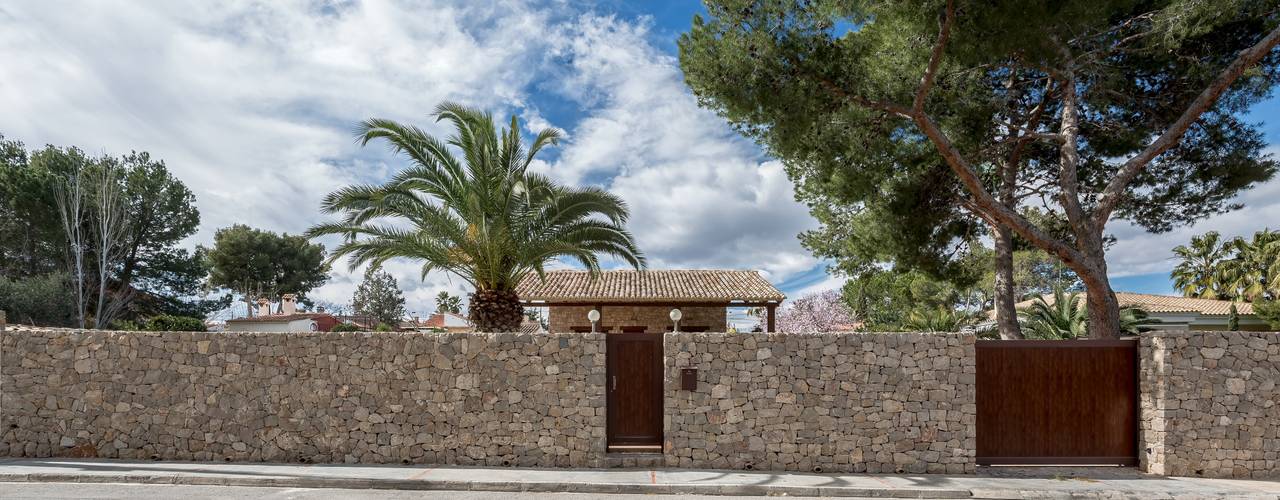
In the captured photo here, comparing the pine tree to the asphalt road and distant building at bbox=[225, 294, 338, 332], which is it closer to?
distant building at bbox=[225, 294, 338, 332]

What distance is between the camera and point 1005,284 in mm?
14781

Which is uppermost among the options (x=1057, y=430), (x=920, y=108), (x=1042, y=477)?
(x=920, y=108)

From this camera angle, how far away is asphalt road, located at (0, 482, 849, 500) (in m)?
7.43

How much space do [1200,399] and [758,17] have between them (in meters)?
8.03

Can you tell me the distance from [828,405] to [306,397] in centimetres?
715

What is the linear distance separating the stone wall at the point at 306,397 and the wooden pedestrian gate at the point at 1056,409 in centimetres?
535

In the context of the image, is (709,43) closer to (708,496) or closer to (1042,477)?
(708,496)

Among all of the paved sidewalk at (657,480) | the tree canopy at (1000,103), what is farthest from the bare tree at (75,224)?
the tree canopy at (1000,103)

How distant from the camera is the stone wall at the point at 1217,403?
852 centimetres

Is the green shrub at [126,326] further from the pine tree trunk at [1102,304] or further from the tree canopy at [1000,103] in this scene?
the pine tree trunk at [1102,304]

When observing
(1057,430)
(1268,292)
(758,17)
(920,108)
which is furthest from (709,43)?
(1268,292)

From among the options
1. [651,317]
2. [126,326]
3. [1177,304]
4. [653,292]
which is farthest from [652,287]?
[1177,304]

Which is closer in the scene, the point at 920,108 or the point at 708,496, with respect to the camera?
the point at 708,496

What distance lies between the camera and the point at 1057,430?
8.87m
